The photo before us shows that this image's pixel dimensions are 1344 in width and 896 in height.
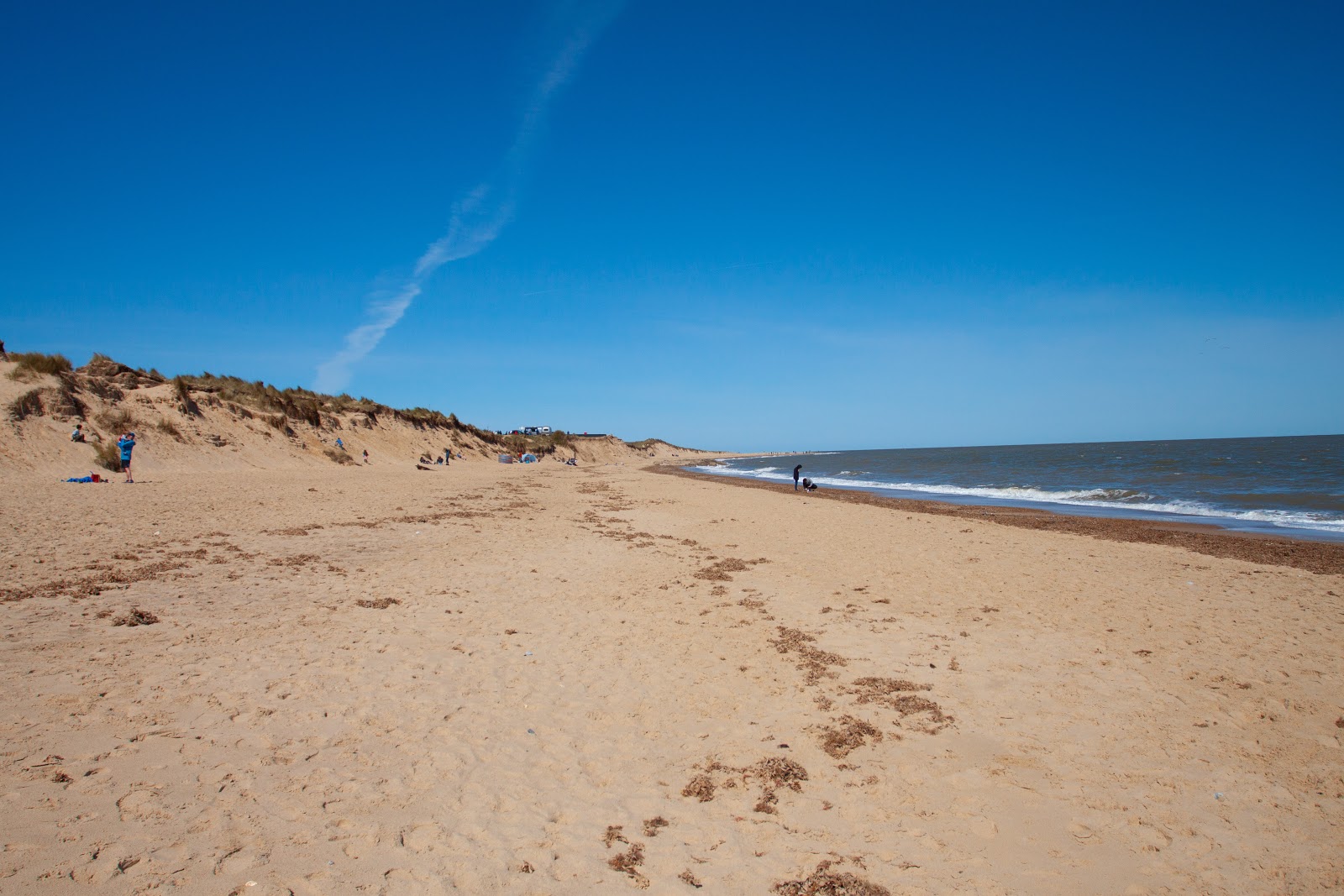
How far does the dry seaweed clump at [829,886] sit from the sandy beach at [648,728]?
0.05ft

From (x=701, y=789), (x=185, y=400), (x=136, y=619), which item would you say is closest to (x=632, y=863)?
(x=701, y=789)

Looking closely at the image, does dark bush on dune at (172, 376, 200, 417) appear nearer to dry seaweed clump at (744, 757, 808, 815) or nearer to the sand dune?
the sand dune

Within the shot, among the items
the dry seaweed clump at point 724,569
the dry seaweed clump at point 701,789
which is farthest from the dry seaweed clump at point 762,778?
the dry seaweed clump at point 724,569

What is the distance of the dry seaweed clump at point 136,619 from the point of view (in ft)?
20.6

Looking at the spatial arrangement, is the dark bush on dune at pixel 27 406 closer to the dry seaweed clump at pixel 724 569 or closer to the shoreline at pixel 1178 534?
the dry seaweed clump at pixel 724 569

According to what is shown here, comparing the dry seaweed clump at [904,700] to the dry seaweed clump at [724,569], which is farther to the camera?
the dry seaweed clump at [724,569]

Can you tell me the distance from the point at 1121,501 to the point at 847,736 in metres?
26.3

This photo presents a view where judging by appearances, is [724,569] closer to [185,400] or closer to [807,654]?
[807,654]

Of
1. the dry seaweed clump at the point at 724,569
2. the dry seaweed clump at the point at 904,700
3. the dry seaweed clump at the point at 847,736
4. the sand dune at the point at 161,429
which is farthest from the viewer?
the sand dune at the point at 161,429

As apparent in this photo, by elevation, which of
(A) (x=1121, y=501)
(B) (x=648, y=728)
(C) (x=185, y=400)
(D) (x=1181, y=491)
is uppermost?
(C) (x=185, y=400)

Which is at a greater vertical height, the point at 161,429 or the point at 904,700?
the point at 161,429

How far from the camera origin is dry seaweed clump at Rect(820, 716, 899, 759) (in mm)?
4719

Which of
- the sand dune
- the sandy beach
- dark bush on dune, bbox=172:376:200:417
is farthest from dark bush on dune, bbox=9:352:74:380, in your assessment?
the sandy beach

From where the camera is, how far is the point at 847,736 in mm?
4910
